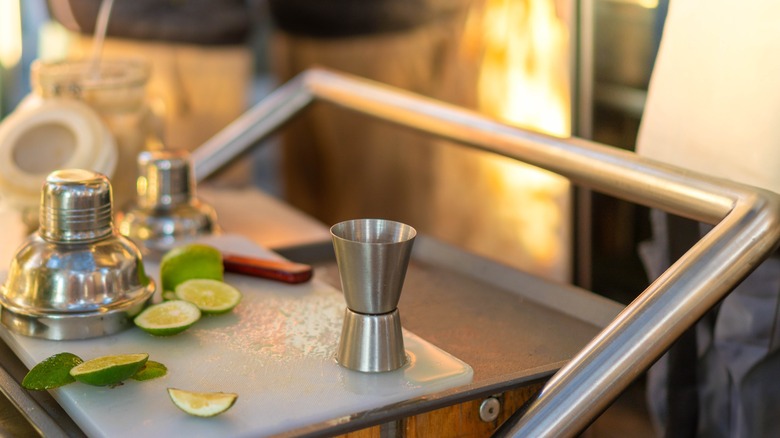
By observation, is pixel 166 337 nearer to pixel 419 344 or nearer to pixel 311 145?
pixel 419 344

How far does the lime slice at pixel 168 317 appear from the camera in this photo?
36.3 inches

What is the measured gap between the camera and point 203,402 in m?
0.76

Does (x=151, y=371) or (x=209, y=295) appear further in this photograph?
(x=209, y=295)

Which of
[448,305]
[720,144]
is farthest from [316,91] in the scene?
[720,144]

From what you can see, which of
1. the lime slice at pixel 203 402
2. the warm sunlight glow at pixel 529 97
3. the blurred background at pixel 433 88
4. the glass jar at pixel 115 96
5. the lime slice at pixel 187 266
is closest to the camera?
the lime slice at pixel 203 402

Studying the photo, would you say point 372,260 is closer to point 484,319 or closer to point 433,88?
point 484,319

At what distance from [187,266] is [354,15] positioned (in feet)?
5.08

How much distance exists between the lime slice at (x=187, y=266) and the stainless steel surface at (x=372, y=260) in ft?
0.85

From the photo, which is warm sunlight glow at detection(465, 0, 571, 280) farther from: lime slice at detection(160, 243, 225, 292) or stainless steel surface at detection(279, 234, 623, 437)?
lime slice at detection(160, 243, 225, 292)

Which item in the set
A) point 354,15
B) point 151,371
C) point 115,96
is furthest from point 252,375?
point 354,15

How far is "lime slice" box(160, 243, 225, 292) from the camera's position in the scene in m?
1.03

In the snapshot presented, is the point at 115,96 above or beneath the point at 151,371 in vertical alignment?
above

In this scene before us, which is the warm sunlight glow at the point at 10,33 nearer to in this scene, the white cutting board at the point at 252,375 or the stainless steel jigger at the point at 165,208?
the stainless steel jigger at the point at 165,208

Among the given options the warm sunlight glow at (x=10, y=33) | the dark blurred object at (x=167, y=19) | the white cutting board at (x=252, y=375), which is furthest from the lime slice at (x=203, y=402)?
the warm sunlight glow at (x=10, y=33)
